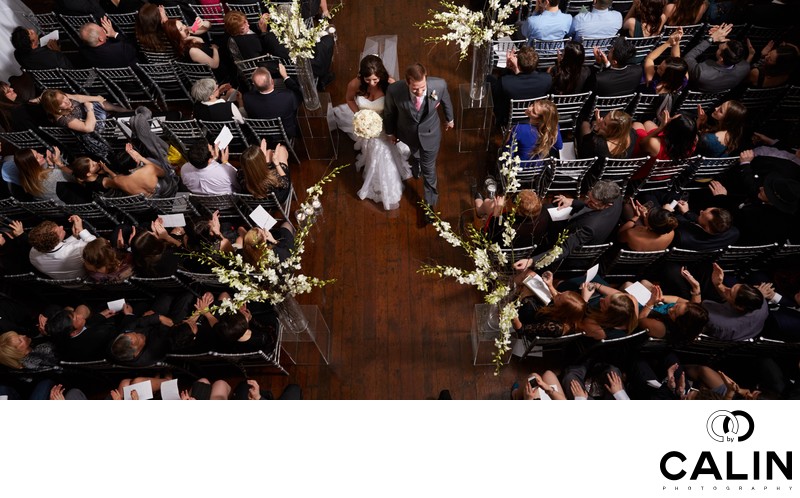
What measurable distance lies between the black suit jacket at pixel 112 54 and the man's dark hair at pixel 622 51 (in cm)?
591

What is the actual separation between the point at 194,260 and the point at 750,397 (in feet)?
16.9

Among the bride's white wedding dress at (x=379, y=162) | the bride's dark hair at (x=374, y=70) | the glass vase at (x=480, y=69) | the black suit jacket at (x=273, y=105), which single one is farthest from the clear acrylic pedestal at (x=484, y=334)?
the black suit jacket at (x=273, y=105)

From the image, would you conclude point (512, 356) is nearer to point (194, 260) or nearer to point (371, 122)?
point (371, 122)

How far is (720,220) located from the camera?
4664 millimetres

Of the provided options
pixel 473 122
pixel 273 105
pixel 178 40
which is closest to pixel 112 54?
pixel 178 40

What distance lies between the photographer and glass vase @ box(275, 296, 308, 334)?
15.1 feet

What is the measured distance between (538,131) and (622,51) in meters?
1.54

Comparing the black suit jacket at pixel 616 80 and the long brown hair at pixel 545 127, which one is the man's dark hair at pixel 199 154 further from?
the black suit jacket at pixel 616 80

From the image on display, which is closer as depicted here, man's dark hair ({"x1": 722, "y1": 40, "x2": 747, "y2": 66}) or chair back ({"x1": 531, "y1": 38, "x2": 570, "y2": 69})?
man's dark hair ({"x1": 722, "y1": 40, "x2": 747, "y2": 66})

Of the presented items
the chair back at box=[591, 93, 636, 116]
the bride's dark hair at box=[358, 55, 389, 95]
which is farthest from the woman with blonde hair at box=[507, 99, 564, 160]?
the bride's dark hair at box=[358, 55, 389, 95]

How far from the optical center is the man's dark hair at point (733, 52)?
559 cm

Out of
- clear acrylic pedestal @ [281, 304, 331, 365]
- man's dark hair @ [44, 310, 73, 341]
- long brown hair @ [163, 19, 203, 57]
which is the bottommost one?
clear acrylic pedestal @ [281, 304, 331, 365]

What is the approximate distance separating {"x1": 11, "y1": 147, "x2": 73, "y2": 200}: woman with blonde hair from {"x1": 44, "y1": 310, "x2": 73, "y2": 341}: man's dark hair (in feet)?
5.66

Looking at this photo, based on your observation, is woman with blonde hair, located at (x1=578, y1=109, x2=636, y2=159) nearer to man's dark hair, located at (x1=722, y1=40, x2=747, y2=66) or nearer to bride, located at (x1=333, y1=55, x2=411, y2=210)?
man's dark hair, located at (x1=722, y1=40, x2=747, y2=66)
